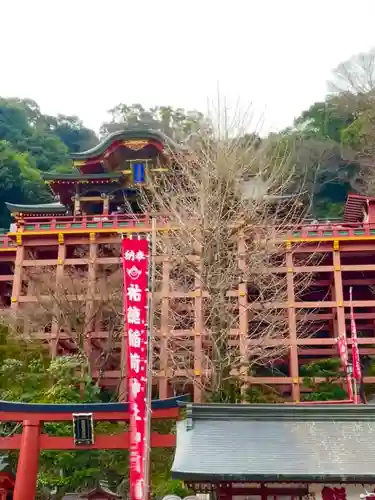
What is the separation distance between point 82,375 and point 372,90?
31673mm

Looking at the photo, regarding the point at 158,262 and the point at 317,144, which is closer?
the point at 158,262

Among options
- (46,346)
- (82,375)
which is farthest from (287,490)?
(46,346)

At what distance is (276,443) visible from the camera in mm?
9133

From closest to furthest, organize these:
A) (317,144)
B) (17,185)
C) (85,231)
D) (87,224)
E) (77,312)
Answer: (77,312) < (85,231) < (87,224) < (317,144) < (17,185)

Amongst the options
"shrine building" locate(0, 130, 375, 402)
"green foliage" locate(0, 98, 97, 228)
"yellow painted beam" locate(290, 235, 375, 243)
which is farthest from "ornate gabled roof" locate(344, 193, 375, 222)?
"green foliage" locate(0, 98, 97, 228)

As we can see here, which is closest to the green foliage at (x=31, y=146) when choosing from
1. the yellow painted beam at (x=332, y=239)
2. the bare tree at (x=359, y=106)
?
the bare tree at (x=359, y=106)

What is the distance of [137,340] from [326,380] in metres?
A: 12.4

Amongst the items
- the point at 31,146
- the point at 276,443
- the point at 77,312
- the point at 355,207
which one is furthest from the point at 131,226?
the point at 31,146

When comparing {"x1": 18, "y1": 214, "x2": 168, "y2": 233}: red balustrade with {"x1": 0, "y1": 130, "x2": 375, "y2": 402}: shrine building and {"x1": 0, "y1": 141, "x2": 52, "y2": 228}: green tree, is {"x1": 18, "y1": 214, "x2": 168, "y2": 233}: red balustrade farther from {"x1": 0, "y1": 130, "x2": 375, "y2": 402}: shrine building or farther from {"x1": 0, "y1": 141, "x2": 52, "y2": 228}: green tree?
{"x1": 0, "y1": 141, "x2": 52, "y2": 228}: green tree

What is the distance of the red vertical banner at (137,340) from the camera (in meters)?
8.61

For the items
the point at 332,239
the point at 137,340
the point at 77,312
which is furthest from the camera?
the point at 332,239

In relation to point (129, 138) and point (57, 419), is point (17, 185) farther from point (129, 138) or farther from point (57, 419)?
point (57, 419)

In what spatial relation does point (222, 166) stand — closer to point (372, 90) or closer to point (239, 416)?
point (239, 416)

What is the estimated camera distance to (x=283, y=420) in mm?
9742
